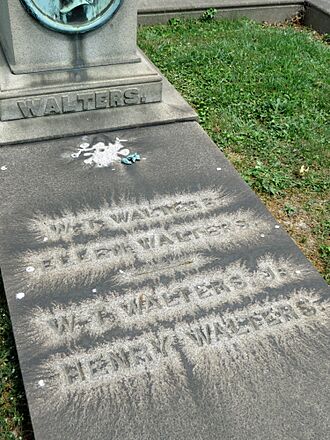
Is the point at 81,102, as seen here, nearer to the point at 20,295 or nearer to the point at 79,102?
the point at 79,102

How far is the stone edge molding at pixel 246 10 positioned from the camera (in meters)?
6.63

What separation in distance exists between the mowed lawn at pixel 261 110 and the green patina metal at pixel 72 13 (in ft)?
4.18

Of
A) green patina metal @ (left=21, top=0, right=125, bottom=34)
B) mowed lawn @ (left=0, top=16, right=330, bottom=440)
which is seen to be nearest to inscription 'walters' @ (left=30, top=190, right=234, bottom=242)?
Result: mowed lawn @ (left=0, top=16, right=330, bottom=440)

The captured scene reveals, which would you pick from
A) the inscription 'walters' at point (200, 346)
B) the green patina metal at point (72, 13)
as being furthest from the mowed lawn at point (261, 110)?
the green patina metal at point (72, 13)

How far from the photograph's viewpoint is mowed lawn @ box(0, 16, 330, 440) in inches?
137

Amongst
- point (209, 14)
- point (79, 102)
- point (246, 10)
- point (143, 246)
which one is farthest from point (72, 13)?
point (246, 10)

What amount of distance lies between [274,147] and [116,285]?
7.24ft

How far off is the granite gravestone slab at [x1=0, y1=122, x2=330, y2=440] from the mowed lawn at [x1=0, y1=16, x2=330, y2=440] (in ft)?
1.08

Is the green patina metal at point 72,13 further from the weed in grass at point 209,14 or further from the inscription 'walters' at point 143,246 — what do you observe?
the weed in grass at point 209,14

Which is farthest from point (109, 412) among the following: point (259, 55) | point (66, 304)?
point (259, 55)

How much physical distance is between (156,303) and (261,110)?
279 centimetres

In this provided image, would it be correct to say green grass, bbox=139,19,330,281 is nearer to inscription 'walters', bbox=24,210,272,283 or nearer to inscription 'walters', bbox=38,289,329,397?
inscription 'walters', bbox=24,210,272,283

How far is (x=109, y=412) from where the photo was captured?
2.16 metres

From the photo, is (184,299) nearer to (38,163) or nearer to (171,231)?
(171,231)
